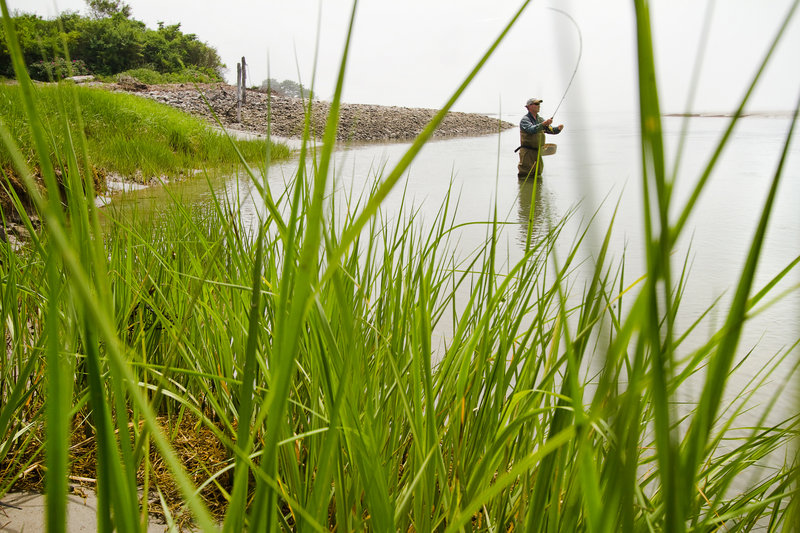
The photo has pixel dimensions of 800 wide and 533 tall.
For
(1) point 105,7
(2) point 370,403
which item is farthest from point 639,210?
(1) point 105,7

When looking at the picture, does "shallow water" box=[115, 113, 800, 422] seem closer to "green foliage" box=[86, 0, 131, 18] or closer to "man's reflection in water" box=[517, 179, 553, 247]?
"man's reflection in water" box=[517, 179, 553, 247]

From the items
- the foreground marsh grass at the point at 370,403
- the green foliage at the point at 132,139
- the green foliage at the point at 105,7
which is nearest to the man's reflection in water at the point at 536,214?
the green foliage at the point at 132,139

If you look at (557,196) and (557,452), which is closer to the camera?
(557,452)

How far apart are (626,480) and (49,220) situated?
0.24 m

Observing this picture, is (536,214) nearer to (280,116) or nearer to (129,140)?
(129,140)

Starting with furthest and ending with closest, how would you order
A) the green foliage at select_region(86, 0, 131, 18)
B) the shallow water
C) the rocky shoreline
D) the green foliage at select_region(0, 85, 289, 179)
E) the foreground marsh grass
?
the green foliage at select_region(86, 0, 131, 18) < the rocky shoreline < the green foliage at select_region(0, 85, 289, 179) < the shallow water < the foreground marsh grass

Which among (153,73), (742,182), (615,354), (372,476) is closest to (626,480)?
(615,354)

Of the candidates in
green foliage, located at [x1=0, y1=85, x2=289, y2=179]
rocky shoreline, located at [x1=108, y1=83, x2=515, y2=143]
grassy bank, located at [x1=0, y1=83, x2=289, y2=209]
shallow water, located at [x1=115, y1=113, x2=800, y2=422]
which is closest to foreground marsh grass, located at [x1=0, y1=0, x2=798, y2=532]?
shallow water, located at [x1=115, y1=113, x2=800, y2=422]

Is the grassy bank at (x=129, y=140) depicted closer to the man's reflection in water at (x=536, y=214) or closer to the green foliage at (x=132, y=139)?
the green foliage at (x=132, y=139)

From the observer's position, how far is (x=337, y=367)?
644 millimetres

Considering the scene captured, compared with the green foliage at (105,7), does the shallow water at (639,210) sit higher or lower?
lower

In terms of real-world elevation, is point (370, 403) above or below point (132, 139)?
below

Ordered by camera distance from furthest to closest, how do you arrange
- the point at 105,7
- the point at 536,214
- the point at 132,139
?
1. the point at 105,7
2. the point at 132,139
3. the point at 536,214

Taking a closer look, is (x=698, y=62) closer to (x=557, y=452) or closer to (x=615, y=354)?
(x=615, y=354)
